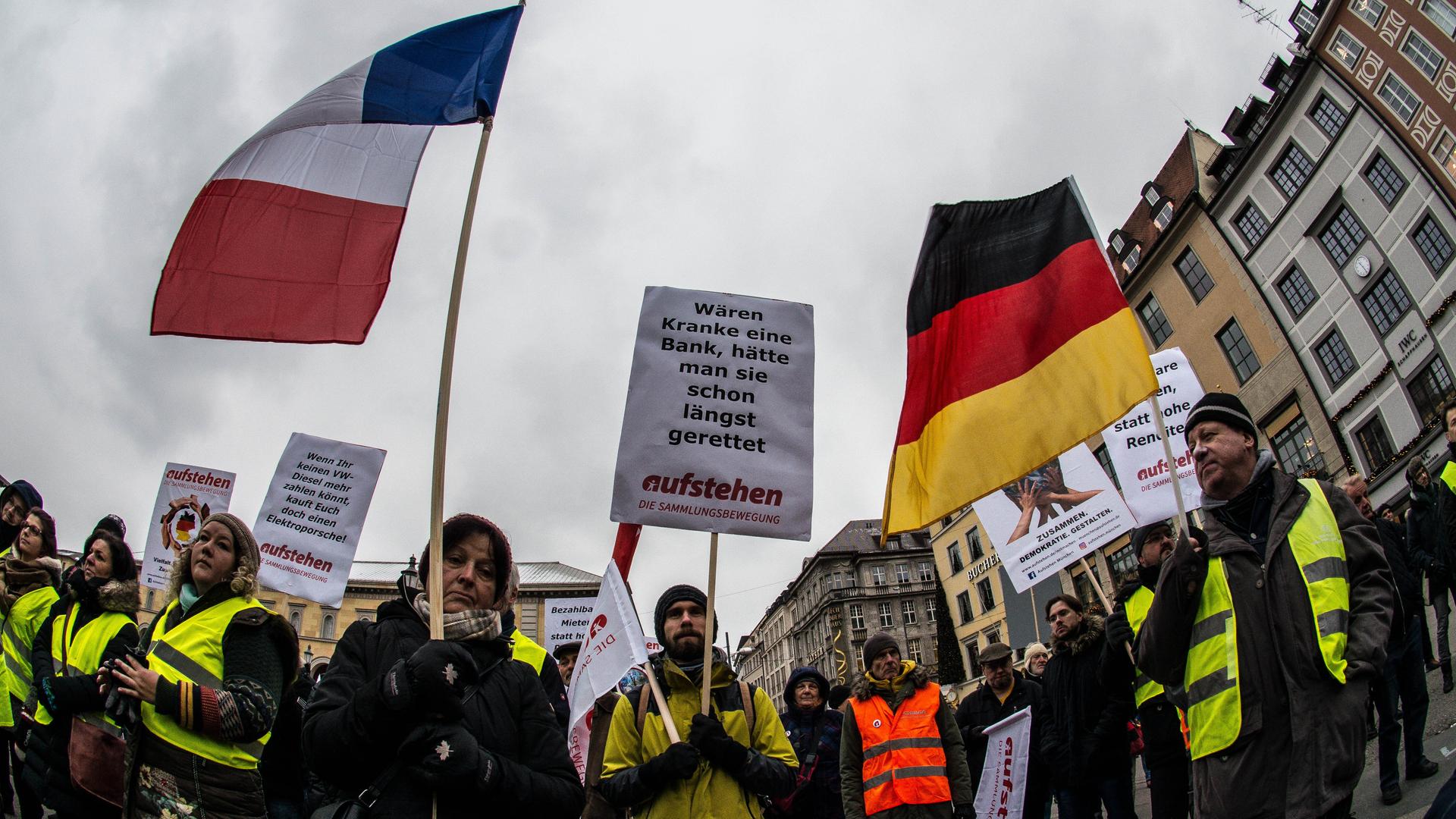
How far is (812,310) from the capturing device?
16.6ft

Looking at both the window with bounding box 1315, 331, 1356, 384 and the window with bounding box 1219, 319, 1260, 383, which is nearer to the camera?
the window with bounding box 1315, 331, 1356, 384

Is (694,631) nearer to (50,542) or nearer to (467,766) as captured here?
(467,766)

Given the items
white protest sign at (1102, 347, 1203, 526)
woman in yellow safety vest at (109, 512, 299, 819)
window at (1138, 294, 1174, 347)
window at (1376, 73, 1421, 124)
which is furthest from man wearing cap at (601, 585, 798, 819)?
window at (1138, 294, 1174, 347)

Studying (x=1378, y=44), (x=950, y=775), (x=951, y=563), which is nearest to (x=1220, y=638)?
(x=950, y=775)

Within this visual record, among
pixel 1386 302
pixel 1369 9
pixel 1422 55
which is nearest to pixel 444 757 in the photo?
pixel 1386 302

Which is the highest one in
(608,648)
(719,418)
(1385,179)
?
(1385,179)

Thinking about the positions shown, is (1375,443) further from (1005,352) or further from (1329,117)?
(1005,352)

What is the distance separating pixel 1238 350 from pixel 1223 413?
119ft

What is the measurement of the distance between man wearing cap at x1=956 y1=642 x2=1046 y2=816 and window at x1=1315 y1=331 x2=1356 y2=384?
29.0 metres

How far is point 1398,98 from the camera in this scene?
90.7ft

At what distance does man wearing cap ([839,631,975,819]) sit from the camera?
5.39 metres

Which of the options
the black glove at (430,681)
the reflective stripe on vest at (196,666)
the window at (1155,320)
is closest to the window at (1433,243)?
the window at (1155,320)

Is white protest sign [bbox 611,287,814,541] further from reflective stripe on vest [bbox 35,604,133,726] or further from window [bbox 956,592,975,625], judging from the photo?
window [bbox 956,592,975,625]

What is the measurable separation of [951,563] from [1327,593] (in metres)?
56.1
